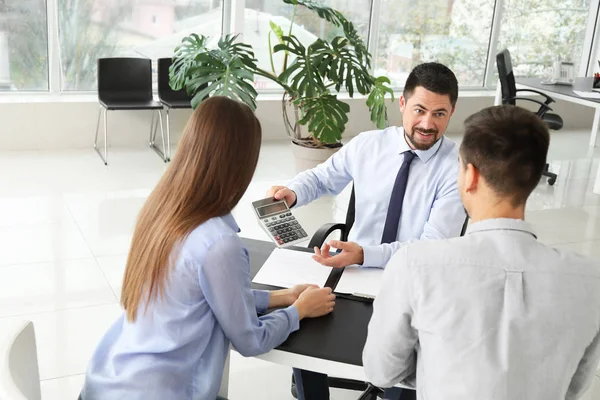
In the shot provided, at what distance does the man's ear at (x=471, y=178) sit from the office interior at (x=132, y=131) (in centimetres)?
172

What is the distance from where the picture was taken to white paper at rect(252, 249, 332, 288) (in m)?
2.16

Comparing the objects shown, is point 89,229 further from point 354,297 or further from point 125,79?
point 354,297

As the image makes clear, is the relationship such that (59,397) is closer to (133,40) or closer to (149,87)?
(149,87)

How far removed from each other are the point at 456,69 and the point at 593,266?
7.57m

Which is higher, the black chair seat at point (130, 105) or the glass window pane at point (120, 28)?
the glass window pane at point (120, 28)

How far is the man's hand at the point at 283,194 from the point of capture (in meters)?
2.52

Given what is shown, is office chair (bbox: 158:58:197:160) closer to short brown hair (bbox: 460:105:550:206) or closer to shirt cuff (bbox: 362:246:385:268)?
shirt cuff (bbox: 362:246:385:268)

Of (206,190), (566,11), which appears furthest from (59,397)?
(566,11)

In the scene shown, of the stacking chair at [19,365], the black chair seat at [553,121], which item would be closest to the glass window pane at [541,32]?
the black chair seat at [553,121]

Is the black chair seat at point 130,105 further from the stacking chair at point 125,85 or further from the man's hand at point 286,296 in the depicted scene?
the man's hand at point 286,296

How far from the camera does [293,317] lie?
186cm

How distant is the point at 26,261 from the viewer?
158 inches

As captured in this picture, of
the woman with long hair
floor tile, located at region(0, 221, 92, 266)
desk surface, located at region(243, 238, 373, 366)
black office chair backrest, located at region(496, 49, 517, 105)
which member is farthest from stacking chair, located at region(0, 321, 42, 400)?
black office chair backrest, located at region(496, 49, 517, 105)

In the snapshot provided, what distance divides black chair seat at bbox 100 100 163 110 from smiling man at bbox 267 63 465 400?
339cm
